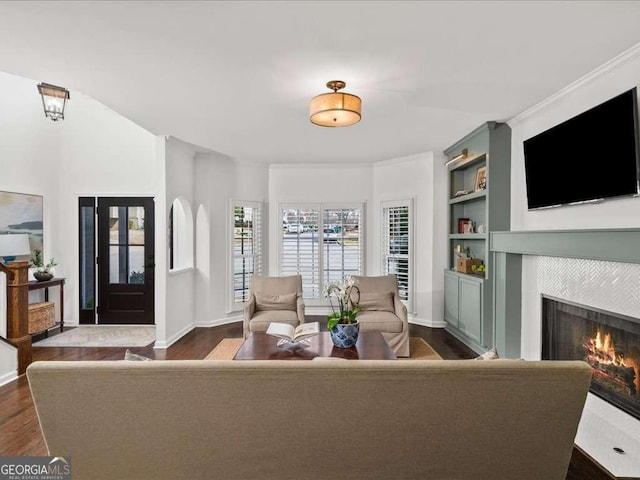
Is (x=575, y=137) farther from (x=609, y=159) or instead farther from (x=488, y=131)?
(x=488, y=131)

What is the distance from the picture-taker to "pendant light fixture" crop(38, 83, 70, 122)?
13.6 ft

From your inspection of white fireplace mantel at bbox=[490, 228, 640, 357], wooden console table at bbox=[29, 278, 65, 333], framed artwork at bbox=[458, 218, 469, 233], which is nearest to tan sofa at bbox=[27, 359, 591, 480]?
white fireplace mantel at bbox=[490, 228, 640, 357]

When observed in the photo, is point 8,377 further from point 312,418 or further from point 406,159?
point 406,159

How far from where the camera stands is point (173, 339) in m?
4.70

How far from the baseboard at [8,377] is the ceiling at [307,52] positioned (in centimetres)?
273

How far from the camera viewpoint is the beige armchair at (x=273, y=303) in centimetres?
414

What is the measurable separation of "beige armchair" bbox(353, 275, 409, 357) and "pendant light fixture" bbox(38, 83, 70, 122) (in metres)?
4.17

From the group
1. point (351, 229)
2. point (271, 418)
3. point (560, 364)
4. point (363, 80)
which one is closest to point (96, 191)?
point (351, 229)

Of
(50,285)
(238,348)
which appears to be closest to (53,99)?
(50,285)

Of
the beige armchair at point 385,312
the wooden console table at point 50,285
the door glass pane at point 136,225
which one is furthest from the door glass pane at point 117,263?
the beige armchair at point 385,312

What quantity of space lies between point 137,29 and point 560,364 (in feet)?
9.23

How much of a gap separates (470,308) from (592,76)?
2.72 metres

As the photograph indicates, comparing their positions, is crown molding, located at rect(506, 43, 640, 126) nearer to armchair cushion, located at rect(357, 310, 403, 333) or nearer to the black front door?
armchair cushion, located at rect(357, 310, 403, 333)

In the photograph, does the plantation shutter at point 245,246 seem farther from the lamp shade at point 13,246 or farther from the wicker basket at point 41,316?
the lamp shade at point 13,246
